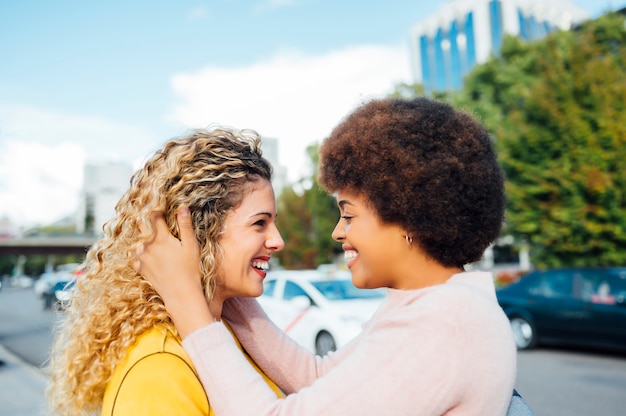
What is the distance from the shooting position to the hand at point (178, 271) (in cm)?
137

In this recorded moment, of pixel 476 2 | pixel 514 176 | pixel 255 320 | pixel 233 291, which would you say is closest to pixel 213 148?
pixel 233 291

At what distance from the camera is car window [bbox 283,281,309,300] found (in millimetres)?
9646

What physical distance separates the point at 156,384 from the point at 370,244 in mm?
632

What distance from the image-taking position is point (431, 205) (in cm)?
138

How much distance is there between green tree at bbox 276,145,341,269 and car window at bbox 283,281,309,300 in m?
20.2

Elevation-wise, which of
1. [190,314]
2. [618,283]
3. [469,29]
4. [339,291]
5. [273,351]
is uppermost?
[469,29]

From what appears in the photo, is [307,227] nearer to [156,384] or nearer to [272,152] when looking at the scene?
[272,152]

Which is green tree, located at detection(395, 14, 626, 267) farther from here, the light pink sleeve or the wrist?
the wrist

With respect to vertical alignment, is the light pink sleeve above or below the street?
above

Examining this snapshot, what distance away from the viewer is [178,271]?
55.7 inches

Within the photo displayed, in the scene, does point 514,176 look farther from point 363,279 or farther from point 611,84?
point 363,279

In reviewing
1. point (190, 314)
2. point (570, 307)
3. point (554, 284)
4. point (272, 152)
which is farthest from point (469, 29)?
point (190, 314)

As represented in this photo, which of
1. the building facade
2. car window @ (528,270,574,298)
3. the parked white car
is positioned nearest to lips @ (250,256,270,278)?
the parked white car

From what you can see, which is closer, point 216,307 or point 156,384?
point 156,384
